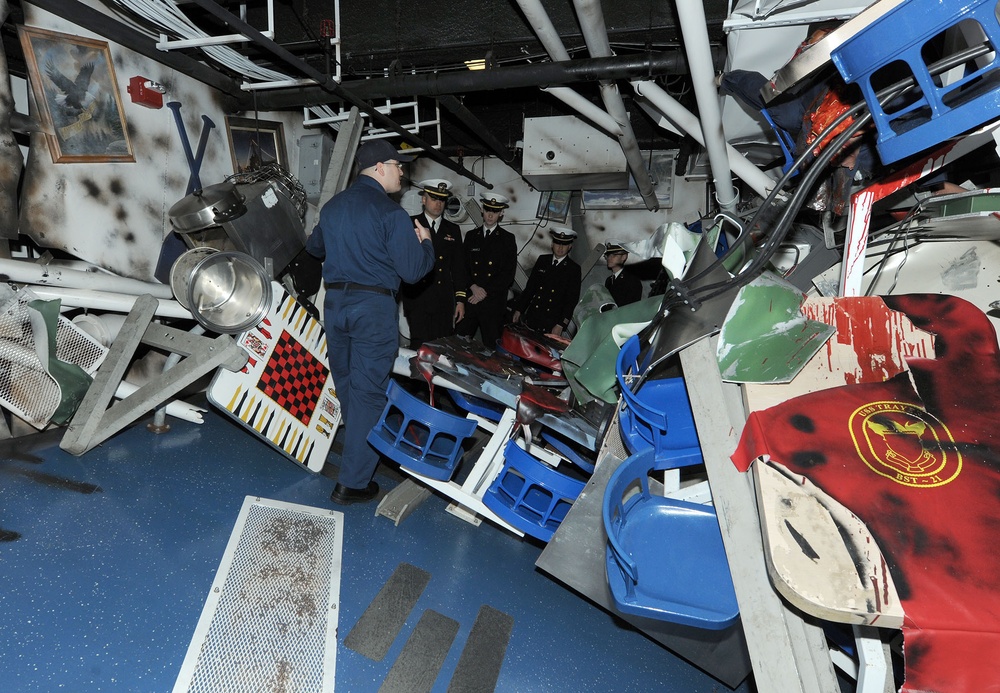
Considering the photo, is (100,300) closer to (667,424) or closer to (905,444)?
(667,424)

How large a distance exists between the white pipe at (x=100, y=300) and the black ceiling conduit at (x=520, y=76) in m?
1.73

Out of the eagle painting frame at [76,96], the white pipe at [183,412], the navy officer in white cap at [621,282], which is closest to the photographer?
the eagle painting frame at [76,96]

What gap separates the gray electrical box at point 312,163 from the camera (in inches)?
193

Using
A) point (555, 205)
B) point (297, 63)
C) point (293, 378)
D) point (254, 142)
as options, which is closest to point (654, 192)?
point (555, 205)

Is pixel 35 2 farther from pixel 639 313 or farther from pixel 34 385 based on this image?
pixel 639 313

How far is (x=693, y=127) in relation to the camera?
3221mm

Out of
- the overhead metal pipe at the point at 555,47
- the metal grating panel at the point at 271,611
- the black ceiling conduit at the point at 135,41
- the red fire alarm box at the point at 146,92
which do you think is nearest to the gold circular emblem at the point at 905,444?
the metal grating panel at the point at 271,611

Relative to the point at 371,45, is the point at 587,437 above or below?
below

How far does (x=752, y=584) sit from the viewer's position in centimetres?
122

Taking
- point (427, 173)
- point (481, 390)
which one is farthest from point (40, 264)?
point (427, 173)

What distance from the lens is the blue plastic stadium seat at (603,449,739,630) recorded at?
4.61ft

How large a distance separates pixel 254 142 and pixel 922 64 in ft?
14.3

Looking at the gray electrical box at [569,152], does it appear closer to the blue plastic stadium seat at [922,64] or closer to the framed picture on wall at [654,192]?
the framed picture on wall at [654,192]

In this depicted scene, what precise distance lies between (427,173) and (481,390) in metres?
4.88
